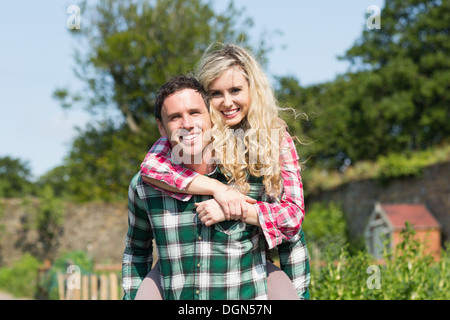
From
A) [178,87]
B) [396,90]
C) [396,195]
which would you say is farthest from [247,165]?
[396,90]

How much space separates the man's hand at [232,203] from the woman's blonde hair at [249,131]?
0.06 metres

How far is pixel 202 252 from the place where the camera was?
2.03 m

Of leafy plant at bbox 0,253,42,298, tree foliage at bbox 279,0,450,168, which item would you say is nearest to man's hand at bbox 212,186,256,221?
leafy plant at bbox 0,253,42,298

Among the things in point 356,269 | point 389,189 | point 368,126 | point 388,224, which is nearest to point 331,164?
point 368,126

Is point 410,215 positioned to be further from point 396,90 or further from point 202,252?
point 202,252

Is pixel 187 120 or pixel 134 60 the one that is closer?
pixel 187 120

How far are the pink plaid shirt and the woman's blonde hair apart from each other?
0.14ft

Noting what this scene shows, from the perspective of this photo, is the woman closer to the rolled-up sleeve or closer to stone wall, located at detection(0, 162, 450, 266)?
the rolled-up sleeve

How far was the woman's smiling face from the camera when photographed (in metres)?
2.19

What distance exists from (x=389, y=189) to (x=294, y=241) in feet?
52.2

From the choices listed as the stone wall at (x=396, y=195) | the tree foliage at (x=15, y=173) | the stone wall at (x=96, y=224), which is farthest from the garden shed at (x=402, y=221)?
the tree foliage at (x=15, y=173)

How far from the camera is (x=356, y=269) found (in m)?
4.52

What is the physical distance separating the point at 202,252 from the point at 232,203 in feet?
0.72
